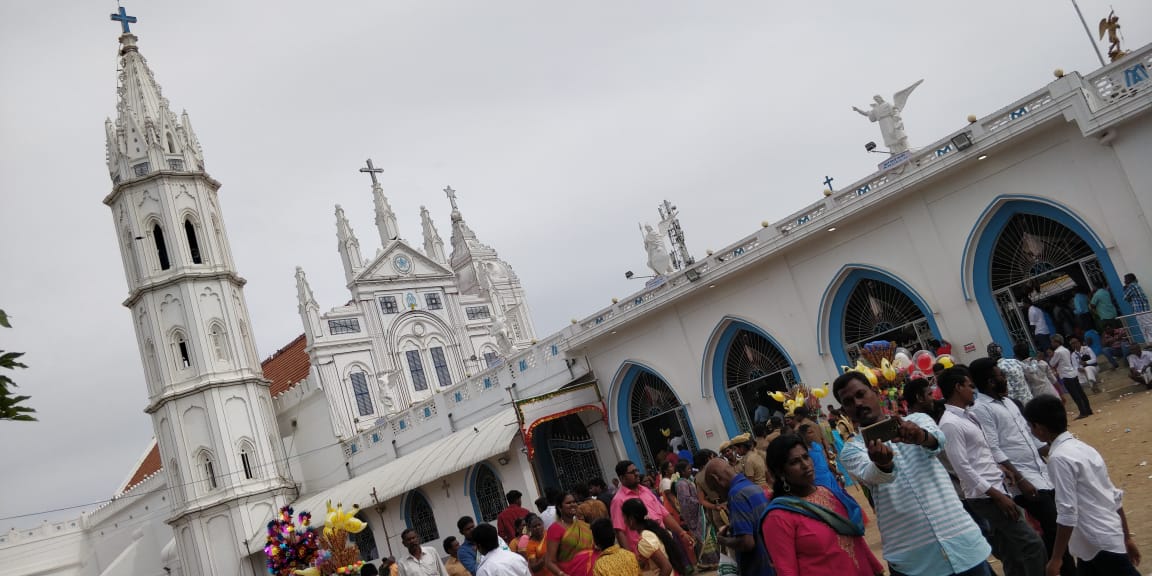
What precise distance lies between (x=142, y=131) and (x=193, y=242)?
439 centimetres

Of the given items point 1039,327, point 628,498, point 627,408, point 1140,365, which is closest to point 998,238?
point 1039,327

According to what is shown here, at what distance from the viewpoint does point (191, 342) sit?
104 feet

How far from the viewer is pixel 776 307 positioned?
1950 cm

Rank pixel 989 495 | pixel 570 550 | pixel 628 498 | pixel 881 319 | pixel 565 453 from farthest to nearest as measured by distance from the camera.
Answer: pixel 565 453, pixel 881 319, pixel 628 498, pixel 570 550, pixel 989 495

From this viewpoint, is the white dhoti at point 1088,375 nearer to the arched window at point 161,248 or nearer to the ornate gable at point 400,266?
the ornate gable at point 400,266

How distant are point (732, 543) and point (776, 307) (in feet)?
47.5

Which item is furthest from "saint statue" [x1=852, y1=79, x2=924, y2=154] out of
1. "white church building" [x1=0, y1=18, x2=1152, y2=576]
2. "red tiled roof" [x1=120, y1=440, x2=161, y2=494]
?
"red tiled roof" [x1=120, y1=440, x2=161, y2=494]

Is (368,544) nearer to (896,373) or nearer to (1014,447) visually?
(896,373)

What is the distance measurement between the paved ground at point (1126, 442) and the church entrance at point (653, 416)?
732cm

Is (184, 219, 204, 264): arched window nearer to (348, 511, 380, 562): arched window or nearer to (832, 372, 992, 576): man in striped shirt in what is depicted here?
(348, 511, 380, 562): arched window

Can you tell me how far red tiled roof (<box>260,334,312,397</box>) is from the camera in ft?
123

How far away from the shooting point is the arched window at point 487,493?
25.4 metres

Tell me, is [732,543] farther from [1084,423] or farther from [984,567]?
[1084,423]

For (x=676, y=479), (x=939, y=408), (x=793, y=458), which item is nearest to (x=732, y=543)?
(x=793, y=458)
